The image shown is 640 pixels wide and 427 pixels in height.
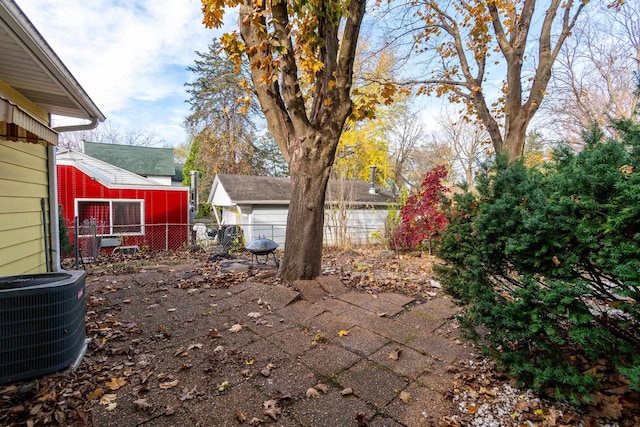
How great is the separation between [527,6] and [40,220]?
10.1 m

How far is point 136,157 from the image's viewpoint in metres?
21.7

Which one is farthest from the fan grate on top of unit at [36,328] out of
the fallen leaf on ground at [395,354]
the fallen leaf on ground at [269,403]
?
the fallen leaf on ground at [395,354]

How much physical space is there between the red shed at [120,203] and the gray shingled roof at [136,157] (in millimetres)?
9393

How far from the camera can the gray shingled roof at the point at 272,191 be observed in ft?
37.1

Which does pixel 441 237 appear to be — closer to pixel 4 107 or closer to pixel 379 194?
pixel 4 107

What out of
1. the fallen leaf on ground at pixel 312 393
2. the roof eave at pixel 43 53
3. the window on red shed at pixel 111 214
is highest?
the roof eave at pixel 43 53

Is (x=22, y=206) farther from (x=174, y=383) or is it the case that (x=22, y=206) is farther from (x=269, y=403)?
(x=269, y=403)

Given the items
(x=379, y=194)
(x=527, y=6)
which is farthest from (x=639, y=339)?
(x=379, y=194)

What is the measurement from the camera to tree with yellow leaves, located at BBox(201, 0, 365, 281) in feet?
13.3

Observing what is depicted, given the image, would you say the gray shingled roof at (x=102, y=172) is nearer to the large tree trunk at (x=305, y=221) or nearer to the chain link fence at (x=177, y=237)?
the chain link fence at (x=177, y=237)

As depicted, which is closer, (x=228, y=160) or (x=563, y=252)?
(x=563, y=252)

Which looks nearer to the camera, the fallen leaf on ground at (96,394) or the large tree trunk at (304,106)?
the fallen leaf on ground at (96,394)

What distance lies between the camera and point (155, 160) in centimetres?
2216

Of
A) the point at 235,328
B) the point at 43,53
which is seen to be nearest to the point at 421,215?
the point at 235,328
